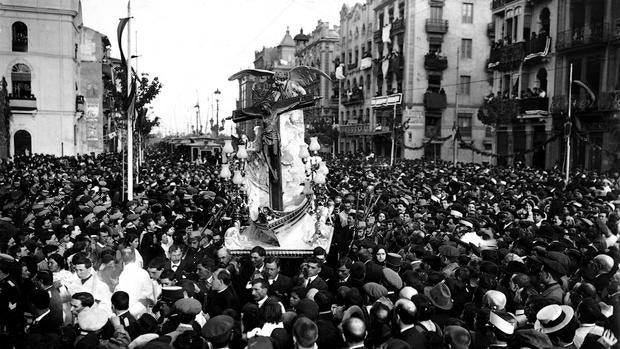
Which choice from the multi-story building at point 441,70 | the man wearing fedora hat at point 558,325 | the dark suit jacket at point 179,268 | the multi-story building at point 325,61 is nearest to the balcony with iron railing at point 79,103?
the multi-story building at point 441,70

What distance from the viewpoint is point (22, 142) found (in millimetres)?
37250

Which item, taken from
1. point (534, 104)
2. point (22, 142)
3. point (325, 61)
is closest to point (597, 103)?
point (534, 104)

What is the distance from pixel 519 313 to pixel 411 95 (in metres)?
44.3

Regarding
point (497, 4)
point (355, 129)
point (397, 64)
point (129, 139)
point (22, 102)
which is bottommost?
point (129, 139)

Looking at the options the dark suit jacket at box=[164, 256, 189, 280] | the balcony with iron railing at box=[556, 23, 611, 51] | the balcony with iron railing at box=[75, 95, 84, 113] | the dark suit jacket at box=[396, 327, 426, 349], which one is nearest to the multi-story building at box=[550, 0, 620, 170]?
the balcony with iron railing at box=[556, 23, 611, 51]

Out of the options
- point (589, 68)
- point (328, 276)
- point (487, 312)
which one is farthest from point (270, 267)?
point (589, 68)

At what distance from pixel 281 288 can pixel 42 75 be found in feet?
117

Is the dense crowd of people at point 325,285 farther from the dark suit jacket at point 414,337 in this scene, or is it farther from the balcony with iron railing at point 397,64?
the balcony with iron railing at point 397,64

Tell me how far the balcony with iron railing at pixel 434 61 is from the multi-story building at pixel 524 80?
9948 millimetres

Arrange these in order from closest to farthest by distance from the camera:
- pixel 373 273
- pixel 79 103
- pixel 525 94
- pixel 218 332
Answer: pixel 218 332, pixel 373 273, pixel 525 94, pixel 79 103

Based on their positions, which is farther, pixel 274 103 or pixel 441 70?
pixel 441 70

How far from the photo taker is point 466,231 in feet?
35.8

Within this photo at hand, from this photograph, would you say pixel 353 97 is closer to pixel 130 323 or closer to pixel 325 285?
pixel 325 285

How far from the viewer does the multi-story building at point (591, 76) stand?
2750 centimetres
